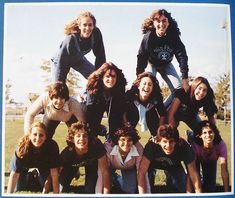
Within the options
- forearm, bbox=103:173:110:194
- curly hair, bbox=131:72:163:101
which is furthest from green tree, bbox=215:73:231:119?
forearm, bbox=103:173:110:194

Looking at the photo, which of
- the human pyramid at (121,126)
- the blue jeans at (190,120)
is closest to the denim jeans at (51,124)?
the human pyramid at (121,126)

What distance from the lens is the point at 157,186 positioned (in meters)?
3.73

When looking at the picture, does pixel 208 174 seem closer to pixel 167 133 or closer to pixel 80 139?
pixel 167 133

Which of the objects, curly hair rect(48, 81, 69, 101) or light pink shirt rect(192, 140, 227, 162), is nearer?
curly hair rect(48, 81, 69, 101)

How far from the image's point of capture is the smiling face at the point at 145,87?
12.3ft

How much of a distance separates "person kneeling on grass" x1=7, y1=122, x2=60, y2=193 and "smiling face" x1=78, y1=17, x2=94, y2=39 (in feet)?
3.08

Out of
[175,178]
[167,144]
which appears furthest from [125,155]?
[175,178]

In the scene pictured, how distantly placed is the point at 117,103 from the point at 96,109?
208 millimetres

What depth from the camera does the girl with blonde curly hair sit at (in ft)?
12.2

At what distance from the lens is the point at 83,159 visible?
3.70 m

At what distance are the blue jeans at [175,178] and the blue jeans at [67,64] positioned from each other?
1.12 m

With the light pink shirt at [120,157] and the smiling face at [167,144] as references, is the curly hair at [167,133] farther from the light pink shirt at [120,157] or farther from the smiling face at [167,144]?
the light pink shirt at [120,157]

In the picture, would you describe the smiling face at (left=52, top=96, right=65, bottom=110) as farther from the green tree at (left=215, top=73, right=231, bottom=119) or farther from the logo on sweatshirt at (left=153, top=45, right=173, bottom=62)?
Answer: the green tree at (left=215, top=73, right=231, bottom=119)

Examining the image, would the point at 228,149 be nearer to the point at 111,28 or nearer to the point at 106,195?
the point at 106,195
